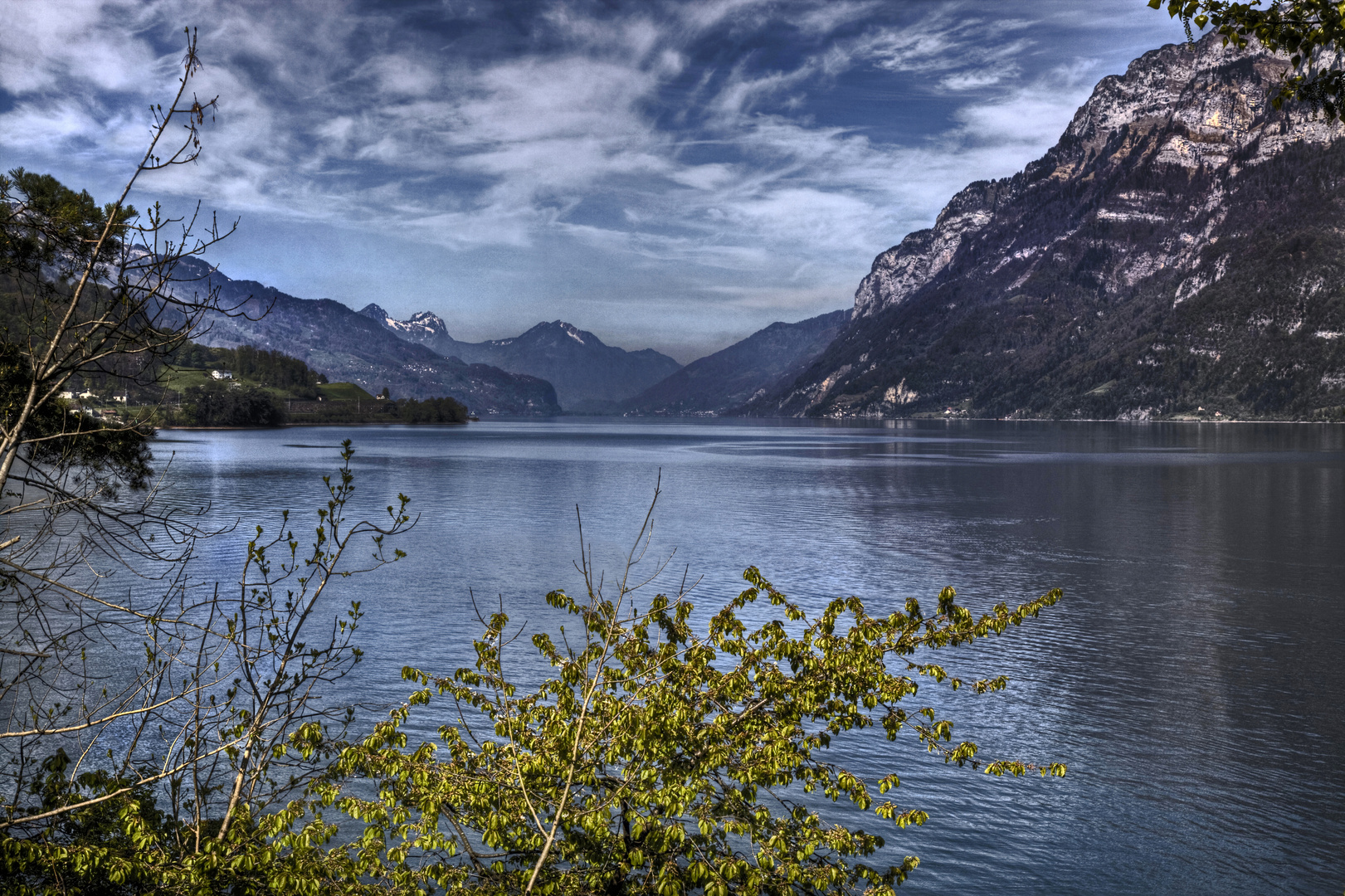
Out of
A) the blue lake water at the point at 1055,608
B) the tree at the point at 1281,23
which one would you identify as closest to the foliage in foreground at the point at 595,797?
the blue lake water at the point at 1055,608

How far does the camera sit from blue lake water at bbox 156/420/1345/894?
17484 millimetres

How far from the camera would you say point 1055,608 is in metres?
37.8

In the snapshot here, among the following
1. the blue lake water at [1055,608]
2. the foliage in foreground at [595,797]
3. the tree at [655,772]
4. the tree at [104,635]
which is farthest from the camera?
the blue lake water at [1055,608]

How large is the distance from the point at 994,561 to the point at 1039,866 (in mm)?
33409

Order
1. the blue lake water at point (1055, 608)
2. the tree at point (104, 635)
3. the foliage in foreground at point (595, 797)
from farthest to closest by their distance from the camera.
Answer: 1. the blue lake water at point (1055, 608)
2. the foliage in foreground at point (595, 797)
3. the tree at point (104, 635)

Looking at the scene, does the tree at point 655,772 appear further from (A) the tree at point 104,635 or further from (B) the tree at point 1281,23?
(B) the tree at point 1281,23

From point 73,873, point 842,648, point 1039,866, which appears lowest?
point 1039,866

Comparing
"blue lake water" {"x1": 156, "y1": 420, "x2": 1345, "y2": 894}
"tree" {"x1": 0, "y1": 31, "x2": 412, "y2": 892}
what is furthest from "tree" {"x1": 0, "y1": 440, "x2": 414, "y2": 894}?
"blue lake water" {"x1": 156, "y1": 420, "x2": 1345, "y2": 894}

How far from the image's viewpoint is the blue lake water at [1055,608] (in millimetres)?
17484

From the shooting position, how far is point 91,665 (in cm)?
2769

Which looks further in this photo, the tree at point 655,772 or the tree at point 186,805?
A: the tree at point 655,772

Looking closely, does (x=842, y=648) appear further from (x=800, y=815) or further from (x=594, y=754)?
(x=594, y=754)

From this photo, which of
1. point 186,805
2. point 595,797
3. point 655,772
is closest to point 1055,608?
point 595,797

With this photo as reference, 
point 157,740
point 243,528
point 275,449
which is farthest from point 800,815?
point 275,449
